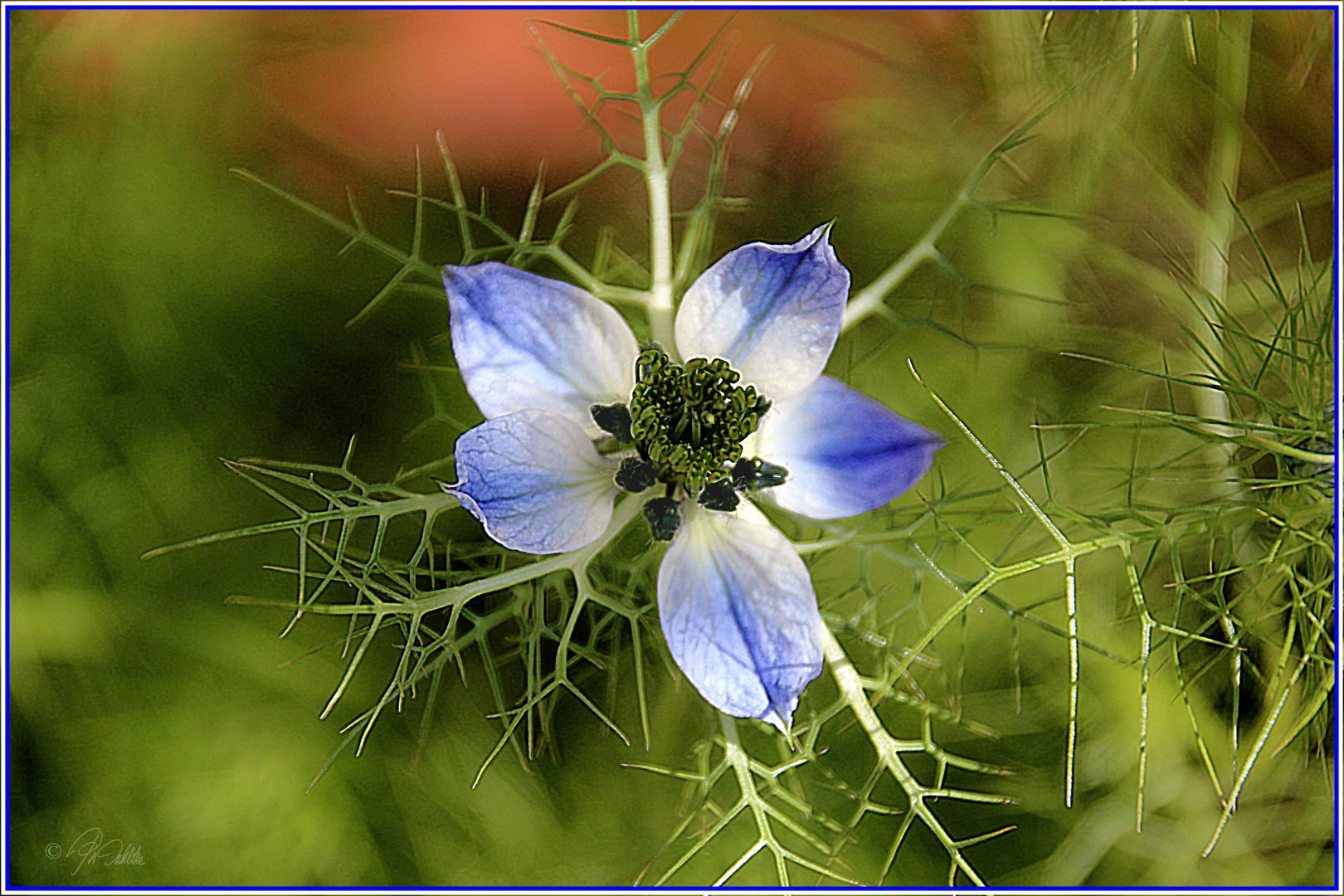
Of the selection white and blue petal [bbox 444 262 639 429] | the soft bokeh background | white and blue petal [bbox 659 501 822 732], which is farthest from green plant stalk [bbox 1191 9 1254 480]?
white and blue petal [bbox 444 262 639 429]

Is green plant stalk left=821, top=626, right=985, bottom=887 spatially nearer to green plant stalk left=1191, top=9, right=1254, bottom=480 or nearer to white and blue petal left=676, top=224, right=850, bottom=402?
white and blue petal left=676, top=224, right=850, bottom=402

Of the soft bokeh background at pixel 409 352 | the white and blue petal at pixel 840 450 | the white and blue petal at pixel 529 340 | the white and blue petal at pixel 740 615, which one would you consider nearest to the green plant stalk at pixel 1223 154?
the soft bokeh background at pixel 409 352

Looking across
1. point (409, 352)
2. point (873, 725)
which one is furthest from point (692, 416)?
point (409, 352)

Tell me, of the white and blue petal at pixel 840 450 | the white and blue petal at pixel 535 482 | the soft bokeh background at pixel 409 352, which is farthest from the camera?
the soft bokeh background at pixel 409 352

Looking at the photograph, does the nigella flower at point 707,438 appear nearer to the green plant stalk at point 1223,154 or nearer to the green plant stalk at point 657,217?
the green plant stalk at point 657,217

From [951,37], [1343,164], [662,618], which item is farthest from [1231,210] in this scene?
[662,618]

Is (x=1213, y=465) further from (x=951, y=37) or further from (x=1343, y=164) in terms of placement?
(x=951, y=37)

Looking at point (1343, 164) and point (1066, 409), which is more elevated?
point (1343, 164)
